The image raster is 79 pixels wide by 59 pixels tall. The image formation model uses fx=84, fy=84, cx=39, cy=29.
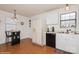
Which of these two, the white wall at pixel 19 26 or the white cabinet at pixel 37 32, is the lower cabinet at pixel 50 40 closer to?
the white cabinet at pixel 37 32

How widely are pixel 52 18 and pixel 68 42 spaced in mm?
2070

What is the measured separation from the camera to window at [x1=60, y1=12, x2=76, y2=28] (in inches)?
167

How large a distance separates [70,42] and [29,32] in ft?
18.6

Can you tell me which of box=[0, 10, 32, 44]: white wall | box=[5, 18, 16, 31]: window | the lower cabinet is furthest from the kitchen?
box=[0, 10, 32, 44]: white wall

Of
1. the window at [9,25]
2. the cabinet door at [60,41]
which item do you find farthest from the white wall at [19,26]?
the cabinet door at [60,41]

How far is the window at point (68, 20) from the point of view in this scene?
13.9 ft

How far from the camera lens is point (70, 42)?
3.70 metres

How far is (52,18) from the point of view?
534cm

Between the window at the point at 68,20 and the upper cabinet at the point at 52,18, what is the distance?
43 centimetres

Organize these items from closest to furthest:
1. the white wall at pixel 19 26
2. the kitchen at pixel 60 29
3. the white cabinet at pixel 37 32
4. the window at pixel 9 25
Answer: the kitchen at pixel 60 29 → the white cabinet at pixel 37 32 → the white wall at pixel 19 26 → the window at pixel 9 25

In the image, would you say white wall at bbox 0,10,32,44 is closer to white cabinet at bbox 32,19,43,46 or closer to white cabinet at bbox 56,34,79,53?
white cabinet at bbox 32,19,43,46

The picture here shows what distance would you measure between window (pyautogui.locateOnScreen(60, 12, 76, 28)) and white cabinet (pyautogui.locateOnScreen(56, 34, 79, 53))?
2.62ft

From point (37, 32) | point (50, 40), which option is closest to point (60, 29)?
point (50, 40)
